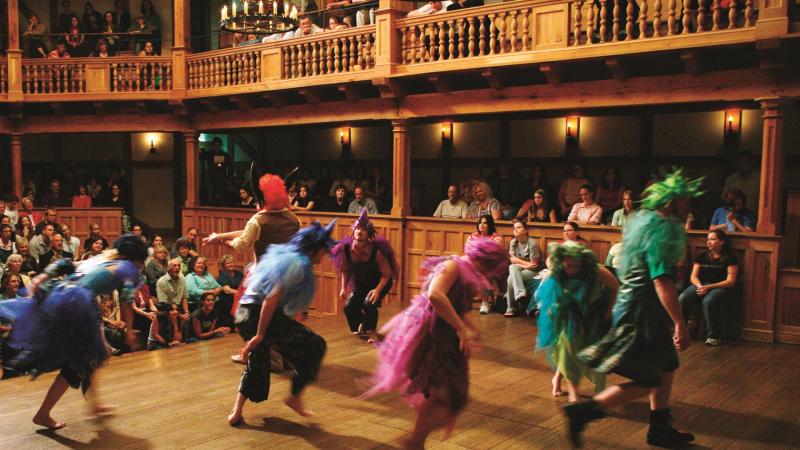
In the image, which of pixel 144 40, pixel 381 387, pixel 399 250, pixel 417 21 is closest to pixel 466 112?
pixel 417 21

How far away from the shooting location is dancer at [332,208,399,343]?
7543 mm

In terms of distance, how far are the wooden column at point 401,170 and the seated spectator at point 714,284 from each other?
4512mm

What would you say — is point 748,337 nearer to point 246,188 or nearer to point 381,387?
point 381,387

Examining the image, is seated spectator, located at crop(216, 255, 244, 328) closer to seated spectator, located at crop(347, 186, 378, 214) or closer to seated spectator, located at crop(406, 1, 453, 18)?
seated spectator, located at crop(347, 186, 378, 214)

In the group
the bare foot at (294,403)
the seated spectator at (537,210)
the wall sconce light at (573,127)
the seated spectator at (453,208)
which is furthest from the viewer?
the wall sconce light at (573,127)

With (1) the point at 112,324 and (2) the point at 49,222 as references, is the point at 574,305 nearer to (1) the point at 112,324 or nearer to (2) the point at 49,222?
(1) the point at 112,324

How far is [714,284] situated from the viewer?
8219 millimetres

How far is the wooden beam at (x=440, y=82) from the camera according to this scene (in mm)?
10438

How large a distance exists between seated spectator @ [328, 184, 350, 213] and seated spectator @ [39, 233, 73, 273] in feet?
14.1

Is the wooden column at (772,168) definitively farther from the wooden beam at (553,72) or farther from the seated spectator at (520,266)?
the seated spectator at (520,266)

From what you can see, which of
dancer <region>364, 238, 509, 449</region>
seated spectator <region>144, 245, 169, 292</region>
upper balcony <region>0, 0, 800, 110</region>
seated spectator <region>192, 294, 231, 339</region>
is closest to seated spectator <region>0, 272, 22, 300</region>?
seated spectator <region>144, 245, 169, 292</region>

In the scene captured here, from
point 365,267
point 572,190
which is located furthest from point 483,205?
point 365,267

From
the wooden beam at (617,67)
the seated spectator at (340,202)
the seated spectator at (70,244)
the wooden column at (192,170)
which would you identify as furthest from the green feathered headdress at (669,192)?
the wooden column at (192,170)

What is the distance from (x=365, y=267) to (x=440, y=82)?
3.92 m
